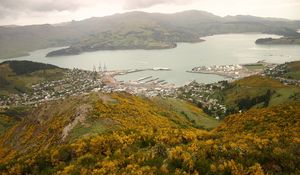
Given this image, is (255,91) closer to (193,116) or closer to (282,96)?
(282,96)

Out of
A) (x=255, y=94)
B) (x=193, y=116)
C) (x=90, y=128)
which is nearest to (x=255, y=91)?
(x=255, y=94)

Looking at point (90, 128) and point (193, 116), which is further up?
point (90, 128)

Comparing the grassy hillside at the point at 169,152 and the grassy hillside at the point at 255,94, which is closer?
the grassy hillside at the point at 169,152

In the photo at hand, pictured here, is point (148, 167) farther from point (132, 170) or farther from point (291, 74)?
point (291, 74)

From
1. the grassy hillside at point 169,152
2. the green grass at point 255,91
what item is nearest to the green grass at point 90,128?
the grassy hillside at point 169,152

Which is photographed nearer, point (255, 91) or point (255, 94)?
point (255, 94)

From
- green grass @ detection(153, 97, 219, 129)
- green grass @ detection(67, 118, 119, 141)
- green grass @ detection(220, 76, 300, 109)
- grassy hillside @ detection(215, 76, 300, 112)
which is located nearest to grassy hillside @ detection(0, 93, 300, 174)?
green grass @ detection(67, 118, 119, 141)

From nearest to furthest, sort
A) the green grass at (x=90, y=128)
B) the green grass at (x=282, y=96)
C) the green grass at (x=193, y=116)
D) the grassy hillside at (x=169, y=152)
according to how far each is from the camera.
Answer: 1. the grassy hillside at (x=169, y=152)
2. the green grass at (x=90, y=128)
3. the green grass at (x=193, y=116)
4. the green grass at (x=282, y=96)

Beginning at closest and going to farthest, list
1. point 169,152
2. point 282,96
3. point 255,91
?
point 169,152
point 282,96
point 255,91

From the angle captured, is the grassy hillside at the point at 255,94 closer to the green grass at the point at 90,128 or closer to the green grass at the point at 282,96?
the green grass at the point at 282,96

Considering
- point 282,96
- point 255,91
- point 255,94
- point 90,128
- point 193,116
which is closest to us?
point 90,128

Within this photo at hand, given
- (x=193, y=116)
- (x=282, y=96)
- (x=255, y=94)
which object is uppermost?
(x=193, y=116)

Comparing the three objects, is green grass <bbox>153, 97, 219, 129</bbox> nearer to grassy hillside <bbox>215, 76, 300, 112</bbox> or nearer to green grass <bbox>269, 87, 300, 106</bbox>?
grassy hillside <bbox>215, 76, 300, 112</bbox>
